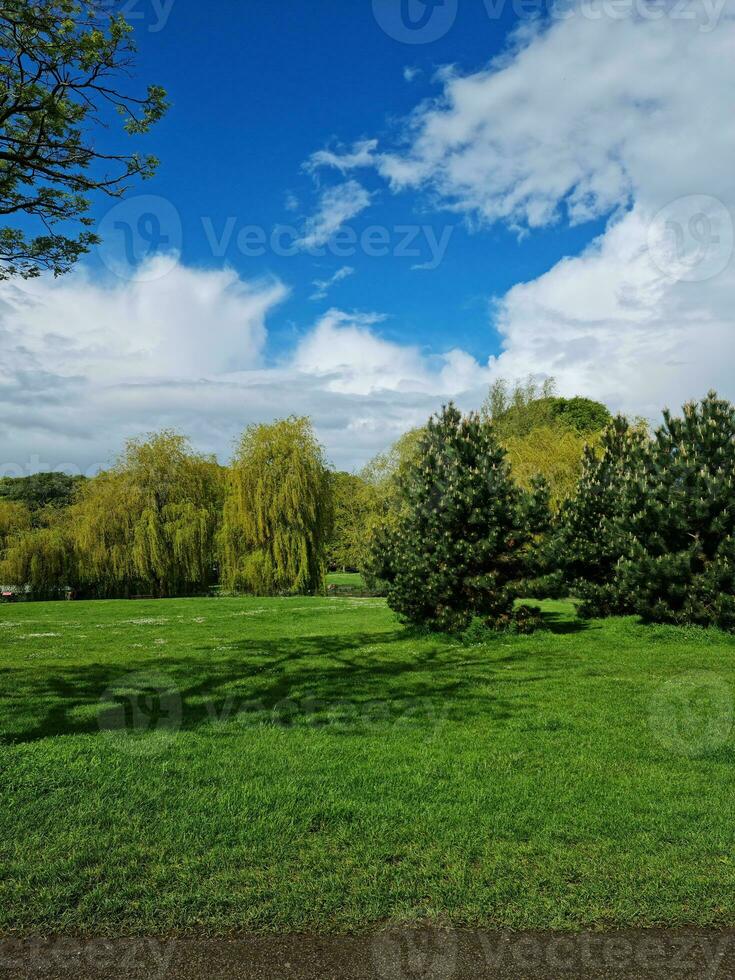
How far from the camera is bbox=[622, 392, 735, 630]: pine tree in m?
14.0

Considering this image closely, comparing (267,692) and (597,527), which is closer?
(267,692)

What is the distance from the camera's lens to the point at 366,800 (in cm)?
529

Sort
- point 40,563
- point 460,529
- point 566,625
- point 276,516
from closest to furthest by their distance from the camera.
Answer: point 460,529 → point 566,625 → point 276,516 → point 40,563

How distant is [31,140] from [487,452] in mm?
10287

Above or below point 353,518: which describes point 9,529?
above

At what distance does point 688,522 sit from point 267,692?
1011 cm

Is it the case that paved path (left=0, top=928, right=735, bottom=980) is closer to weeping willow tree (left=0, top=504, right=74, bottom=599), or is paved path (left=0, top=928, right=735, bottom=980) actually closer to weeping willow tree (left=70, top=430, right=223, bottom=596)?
weeping willow tree (left=70, top=430, right=223, bottom=596)

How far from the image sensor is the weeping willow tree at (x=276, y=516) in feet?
108

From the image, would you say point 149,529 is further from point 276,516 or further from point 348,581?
point 348,581

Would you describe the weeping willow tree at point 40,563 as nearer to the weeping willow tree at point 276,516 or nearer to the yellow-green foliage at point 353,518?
the weeping willow tree at point 276,516

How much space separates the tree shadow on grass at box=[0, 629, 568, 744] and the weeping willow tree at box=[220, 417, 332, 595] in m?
19.4

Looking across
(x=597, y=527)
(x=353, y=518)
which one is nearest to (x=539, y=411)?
(x=353, y=518)

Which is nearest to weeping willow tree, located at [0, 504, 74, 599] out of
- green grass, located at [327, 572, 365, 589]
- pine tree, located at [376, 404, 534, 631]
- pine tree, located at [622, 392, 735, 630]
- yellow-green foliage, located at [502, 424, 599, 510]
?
green grass, located at [327, 572, 365, 589]

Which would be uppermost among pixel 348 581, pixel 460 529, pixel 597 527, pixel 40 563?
pixel 460 529
